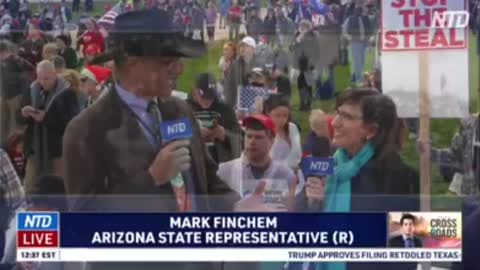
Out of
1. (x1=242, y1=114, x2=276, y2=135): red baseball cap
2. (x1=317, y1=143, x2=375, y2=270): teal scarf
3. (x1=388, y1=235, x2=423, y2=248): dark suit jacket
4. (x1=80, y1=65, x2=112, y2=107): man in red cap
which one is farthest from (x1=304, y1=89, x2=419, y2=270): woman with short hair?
(x1=80, y1=65, x2=112, y2=107): man in red cap

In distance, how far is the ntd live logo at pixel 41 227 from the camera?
456 centimetres

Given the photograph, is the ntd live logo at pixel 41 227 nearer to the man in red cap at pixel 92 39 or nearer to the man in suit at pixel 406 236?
the man in red cap at pixel 92 39

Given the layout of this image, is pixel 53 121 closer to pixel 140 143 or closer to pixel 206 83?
pixel 140 143

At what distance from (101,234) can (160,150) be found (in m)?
0.46

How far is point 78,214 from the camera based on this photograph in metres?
4.56

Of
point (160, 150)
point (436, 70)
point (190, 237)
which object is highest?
point (436, 70)

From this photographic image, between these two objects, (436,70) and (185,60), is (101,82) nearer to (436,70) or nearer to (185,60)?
(185,60)

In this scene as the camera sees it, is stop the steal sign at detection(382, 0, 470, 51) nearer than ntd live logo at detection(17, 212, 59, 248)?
Yes

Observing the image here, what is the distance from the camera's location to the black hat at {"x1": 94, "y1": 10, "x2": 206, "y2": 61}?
4.50 metres

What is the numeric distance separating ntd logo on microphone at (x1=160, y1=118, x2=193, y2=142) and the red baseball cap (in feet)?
0.81

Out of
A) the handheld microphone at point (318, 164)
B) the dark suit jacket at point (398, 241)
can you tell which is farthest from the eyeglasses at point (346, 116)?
the dark suit jacket at point (398, 241)

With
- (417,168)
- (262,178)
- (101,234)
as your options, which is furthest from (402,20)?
(101,234)

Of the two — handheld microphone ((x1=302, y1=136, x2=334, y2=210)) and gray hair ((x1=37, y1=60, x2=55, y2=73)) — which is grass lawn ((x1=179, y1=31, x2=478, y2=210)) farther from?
gray hair ((x1=37, y1=60, x2=55, y2=73))

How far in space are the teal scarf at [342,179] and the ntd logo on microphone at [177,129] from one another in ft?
2.16
